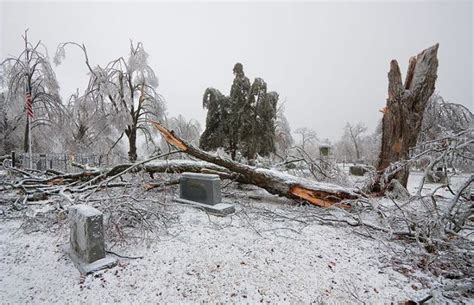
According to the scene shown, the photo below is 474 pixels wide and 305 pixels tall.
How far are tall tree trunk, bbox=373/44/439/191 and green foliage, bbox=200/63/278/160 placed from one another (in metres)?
5.11

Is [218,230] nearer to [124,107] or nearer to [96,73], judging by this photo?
[124,107]

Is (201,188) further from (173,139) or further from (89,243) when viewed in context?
(89,243)

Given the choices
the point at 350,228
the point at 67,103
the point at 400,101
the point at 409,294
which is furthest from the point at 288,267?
the point at 67,103

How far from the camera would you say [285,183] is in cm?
545

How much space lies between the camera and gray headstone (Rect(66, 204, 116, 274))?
9.02 feet

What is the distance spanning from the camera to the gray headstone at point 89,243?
108 inches

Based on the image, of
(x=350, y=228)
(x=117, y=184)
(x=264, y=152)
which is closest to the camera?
(x=350, y=228)

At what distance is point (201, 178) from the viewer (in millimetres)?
5191

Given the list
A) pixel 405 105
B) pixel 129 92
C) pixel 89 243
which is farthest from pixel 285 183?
pixel 129 92

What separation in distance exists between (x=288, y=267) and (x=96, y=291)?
218cm

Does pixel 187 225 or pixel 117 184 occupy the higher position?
pixel 117 184

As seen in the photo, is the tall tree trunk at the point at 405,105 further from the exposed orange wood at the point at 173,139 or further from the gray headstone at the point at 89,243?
the gray headstone at the point at 89,243

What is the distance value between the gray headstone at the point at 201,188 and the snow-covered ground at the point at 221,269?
1.01 metres

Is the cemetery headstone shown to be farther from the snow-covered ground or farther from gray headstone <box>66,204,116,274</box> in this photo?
gray headstone <box>66,204,116,274</box>
